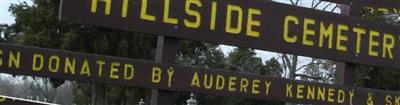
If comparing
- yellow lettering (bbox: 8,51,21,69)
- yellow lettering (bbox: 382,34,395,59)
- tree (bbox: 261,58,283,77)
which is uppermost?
yellow lettering (bbox: 382,34,395,59)

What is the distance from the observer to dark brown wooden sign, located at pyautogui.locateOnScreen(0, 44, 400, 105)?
538cm

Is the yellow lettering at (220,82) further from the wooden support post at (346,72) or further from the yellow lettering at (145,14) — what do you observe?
the wooden support post at (346,72)

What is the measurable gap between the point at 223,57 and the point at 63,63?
4684 centimetres

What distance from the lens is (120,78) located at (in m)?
5.59

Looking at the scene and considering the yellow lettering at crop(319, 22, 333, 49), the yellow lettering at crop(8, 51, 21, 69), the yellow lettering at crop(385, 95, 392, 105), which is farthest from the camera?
the yellow lettering at crop(385, 95, 392, 105)

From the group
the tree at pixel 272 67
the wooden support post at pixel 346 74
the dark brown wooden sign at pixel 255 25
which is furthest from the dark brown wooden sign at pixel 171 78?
the tree at pixel 272 67

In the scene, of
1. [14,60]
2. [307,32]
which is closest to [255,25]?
[307,32]

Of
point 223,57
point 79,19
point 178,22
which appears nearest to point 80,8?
point 79,19

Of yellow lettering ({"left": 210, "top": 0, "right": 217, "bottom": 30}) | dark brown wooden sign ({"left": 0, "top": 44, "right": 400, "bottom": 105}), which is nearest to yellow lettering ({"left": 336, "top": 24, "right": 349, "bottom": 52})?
dark brown wooden sign ({"left": 0, "top": 44, "right": 400, "bottom": 105})

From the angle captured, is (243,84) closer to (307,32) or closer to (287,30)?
(287,30)

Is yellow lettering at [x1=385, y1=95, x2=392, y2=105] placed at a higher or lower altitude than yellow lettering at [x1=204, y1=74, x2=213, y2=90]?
lower

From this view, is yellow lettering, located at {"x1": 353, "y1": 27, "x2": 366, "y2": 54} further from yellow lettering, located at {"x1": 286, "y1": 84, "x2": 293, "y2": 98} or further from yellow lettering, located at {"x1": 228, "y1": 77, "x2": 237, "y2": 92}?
yellow lettering, located at {"x1": 228, "y1": 77, "x2": 237, "y2": 92}

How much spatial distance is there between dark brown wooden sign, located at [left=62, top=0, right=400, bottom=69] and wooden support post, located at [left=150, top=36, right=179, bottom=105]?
11 cm

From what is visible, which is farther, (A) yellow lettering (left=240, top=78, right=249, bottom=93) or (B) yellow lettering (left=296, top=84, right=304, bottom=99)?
(B) yellow lettering (left=296, top=84, right=304, bottom=99)
